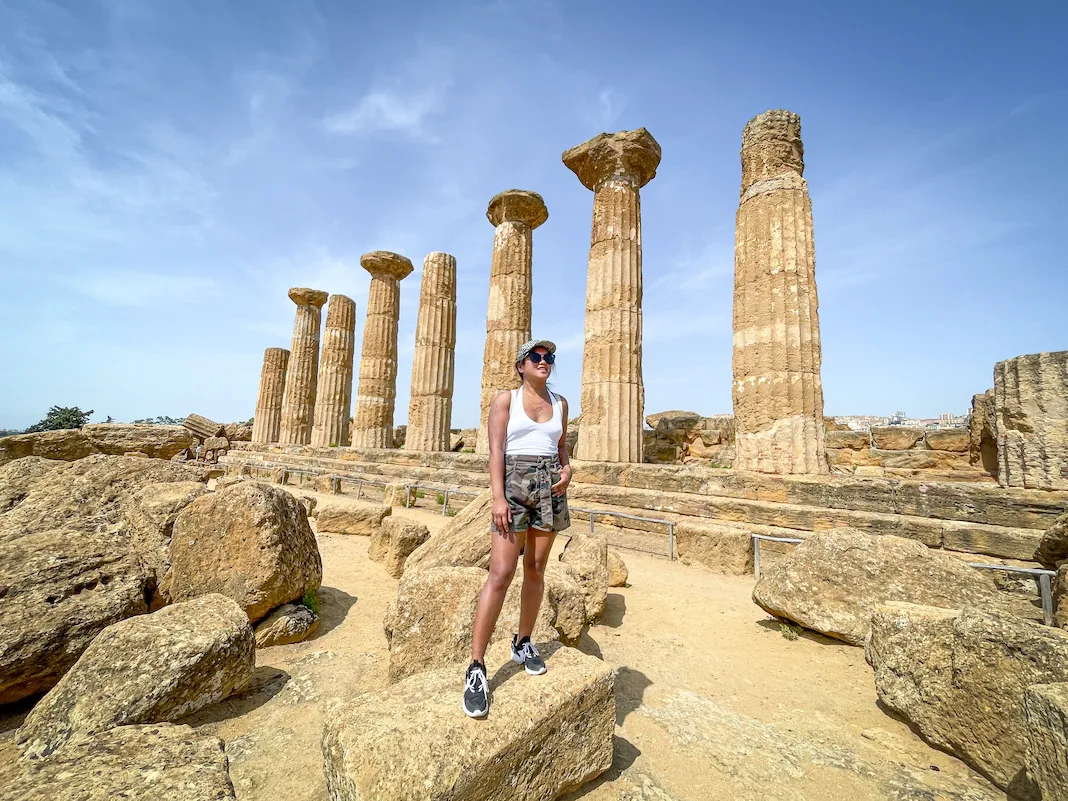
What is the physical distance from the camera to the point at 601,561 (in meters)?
4.03

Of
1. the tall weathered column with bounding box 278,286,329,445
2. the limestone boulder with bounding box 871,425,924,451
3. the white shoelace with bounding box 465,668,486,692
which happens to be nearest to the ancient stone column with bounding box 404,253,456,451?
the tall weathered column with bounding box 278,286,329,445

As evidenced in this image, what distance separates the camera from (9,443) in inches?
358

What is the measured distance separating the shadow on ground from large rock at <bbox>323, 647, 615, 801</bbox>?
2.30 m

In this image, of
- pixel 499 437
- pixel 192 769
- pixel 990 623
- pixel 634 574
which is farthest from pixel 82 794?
pixel 634 574

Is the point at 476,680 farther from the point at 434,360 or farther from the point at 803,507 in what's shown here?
the point at 434,360

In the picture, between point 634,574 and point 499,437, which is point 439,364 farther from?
point 499,437

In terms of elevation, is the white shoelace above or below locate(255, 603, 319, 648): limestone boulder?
above

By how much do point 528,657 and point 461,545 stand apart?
7.01ft

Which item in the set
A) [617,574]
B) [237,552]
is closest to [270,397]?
[237,552]

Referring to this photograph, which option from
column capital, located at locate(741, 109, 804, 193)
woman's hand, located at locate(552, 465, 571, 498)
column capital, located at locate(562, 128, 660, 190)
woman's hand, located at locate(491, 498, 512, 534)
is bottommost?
woman's hand, located at locate(491, 498, 512, 534)

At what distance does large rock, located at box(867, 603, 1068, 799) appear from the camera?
1979mm

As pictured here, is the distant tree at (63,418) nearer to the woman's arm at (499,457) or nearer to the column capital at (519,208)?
the column capital at (519,208)

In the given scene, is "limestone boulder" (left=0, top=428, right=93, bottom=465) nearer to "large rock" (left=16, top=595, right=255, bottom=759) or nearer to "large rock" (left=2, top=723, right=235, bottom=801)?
"large rock" (left=16, top=595, right=255, bottom=759)

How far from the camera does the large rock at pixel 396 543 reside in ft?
17.2
